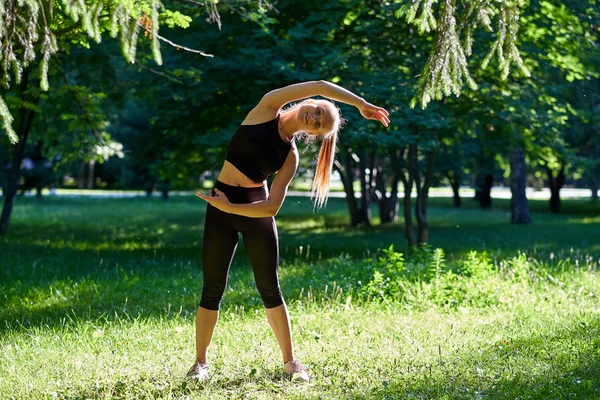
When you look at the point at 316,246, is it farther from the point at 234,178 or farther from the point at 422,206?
the point at 234,178

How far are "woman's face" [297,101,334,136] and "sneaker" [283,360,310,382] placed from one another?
1.56 m

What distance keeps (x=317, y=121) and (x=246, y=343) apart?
2191mm

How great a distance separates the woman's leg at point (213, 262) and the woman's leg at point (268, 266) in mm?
123

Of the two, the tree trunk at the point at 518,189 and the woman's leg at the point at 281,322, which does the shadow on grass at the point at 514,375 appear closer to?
the woman's leg at the point at 281,322

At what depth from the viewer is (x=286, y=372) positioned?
4855 millimetres

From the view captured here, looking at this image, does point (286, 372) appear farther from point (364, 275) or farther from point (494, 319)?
point (364, 275)

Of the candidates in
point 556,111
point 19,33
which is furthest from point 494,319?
point 556,111

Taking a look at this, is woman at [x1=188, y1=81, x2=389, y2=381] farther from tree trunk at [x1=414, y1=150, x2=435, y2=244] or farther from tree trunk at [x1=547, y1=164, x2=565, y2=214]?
tree trunk at [x1=547, y1=164, x2=565, y2=214]

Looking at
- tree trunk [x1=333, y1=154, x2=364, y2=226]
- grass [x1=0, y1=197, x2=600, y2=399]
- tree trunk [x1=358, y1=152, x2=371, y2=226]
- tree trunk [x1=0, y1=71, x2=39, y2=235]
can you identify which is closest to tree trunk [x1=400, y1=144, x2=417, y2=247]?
grass [x1=0, y1=197, x2=600, y2=399]

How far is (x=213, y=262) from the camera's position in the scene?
4.69 m

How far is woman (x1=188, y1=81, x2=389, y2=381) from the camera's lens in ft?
14.7

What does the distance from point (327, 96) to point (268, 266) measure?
3.81 ft

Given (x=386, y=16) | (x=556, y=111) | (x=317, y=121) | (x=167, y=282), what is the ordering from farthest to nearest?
(x=556, y=111) < (x=386, y=16) < (x=167, y=282) < (x=317, y=121)

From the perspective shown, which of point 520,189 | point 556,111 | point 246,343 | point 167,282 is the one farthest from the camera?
point 520,189
